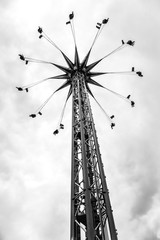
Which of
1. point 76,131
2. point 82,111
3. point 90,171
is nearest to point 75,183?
point 90,171

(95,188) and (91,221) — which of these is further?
(95,188)

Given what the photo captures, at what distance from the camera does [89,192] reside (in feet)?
20.9

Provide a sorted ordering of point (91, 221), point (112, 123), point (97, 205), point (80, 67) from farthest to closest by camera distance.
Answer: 1. point (112, 123)
2. point (80, 67)
3. point (97, 205)
4. point (91, 221)

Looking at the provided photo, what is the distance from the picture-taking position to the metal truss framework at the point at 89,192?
5891mm

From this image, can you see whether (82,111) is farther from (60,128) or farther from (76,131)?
(60,128)

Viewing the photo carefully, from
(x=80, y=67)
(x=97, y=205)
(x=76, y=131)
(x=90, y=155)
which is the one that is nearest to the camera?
(x=97, y=205)

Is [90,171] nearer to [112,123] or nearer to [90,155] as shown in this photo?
[90,155]

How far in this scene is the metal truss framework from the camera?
232 inches

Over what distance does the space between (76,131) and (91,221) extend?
4068 mm

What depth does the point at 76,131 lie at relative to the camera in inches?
358

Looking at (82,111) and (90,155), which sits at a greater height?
(82,111)

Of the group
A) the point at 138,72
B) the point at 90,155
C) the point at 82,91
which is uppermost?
the point at 138,72

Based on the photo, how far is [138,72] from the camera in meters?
14.9

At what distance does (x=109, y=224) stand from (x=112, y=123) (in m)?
8.89
